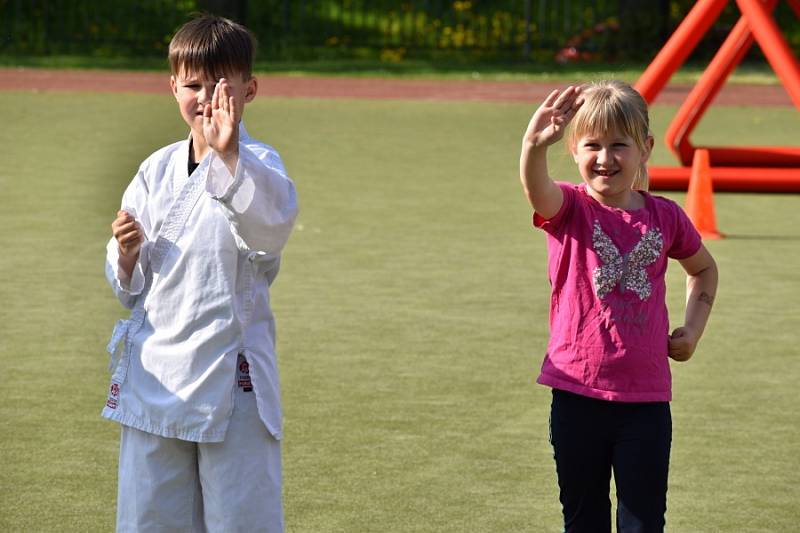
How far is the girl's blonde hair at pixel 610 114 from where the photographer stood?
377 centimetres

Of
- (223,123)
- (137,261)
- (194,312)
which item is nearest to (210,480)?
(194,312)

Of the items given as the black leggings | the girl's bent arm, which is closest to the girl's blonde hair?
the girl's bent arm

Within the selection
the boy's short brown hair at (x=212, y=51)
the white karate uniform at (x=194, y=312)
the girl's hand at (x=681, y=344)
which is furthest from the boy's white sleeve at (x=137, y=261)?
the girl's hand at (x=681, y=344)

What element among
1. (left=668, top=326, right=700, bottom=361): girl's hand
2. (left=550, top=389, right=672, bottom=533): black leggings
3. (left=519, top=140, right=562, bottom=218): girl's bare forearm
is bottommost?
(left=550, top=389, right=672, bottom=533): black leggings

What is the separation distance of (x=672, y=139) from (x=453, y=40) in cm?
1807

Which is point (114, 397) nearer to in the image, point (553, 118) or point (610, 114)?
point (553, 118)

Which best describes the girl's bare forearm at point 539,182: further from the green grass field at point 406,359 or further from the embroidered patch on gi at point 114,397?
the green grass field at point 406,359

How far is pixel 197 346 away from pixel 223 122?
53cm

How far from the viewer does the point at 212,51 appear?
3.40 meters

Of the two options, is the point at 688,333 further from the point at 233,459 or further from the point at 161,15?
the point at 161,15

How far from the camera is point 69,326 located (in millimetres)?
7309

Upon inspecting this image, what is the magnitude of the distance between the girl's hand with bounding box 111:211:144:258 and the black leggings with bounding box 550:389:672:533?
1095 mm

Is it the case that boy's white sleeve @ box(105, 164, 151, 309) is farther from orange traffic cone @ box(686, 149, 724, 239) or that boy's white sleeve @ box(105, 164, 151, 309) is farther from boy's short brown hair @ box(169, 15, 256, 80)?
orange traffic cone @ box(686, 149, 724, 239)

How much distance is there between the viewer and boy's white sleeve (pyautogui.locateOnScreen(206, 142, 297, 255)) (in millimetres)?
3238
